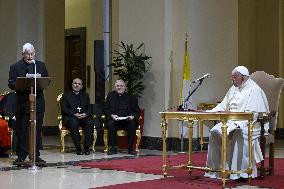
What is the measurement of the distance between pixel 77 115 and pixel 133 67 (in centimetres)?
144

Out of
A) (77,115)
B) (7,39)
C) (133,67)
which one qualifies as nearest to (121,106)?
(77,115)

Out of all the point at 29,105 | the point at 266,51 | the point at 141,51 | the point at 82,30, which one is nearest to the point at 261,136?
the point at 29,105

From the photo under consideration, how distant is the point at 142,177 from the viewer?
26.2 feet

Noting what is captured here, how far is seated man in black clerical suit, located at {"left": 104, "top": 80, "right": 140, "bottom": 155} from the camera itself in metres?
11.1

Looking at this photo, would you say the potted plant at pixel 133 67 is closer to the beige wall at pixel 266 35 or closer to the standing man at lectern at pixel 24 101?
the standing man at lectern at pixel 24 101

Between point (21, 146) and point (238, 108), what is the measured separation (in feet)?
10.9

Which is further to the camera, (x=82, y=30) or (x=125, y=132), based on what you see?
(x=82, y=30)

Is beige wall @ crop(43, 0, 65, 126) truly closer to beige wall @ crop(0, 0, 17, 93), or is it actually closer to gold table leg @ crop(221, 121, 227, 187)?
beige wall @ crop(0, 0, 17, 93)

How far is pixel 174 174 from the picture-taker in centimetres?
820

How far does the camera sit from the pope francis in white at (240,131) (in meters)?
7.57

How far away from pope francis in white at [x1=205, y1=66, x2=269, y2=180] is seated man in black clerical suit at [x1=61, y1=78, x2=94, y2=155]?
147 inches

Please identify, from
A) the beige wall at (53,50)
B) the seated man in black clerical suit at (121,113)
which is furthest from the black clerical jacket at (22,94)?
the beige wall at (53,50)

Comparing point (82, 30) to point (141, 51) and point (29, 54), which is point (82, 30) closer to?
point (141, 51)

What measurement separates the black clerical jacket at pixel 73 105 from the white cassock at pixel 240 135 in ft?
13.1
